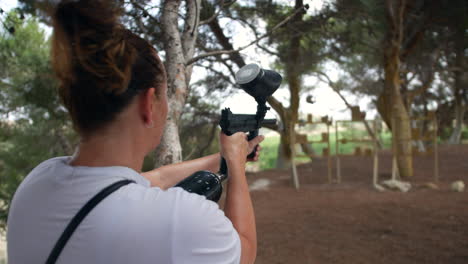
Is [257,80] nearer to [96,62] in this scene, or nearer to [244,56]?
[96,62]

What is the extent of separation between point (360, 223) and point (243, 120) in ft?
16.1

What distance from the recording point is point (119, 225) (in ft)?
2.51

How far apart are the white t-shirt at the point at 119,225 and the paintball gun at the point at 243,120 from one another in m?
0.29

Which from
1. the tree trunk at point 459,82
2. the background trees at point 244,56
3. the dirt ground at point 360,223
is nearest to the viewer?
the dirt ground at point 360,223

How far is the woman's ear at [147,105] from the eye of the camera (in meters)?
0.92

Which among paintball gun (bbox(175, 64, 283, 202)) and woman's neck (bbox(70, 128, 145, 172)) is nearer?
woman's neck (bbox(70, 128, 145, 172))

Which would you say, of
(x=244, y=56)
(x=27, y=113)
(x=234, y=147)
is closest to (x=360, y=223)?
(x=244, y=56)

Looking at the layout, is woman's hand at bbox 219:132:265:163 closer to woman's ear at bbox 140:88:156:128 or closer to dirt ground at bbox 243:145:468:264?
woman's ear at bbox 140:88:156:128

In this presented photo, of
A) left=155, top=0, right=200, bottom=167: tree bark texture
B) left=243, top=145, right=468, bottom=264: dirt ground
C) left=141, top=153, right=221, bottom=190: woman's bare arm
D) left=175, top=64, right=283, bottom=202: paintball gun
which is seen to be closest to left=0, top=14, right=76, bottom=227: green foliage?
left=155, top=0, right=200, bottom=167: tree bark texture

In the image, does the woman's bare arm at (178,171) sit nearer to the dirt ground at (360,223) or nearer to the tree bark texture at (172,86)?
the tree bark texture at (172,86)

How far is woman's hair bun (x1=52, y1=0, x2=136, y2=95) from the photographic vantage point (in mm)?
842

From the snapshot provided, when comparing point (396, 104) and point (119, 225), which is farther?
point (396, 104)

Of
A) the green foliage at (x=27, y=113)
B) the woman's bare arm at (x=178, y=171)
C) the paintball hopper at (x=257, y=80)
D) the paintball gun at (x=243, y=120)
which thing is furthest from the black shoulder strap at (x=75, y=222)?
the green foliage at (x=27, y=113)

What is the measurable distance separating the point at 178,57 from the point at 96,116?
6.62ft
